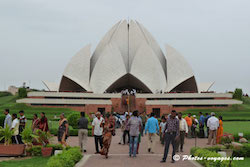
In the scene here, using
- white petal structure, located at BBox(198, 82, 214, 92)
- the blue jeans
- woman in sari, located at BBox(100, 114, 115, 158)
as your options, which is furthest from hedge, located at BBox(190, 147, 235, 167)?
white petal structure, located at BBox(198, 82, 214, 92)

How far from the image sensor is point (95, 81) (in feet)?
97.1

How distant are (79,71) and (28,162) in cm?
2486

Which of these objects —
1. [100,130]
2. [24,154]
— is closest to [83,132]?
[100,130]

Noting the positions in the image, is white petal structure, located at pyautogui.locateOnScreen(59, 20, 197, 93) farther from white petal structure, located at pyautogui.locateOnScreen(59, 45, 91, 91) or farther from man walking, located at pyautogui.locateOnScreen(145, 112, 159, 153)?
man walking, located at pyautogui.locateOnScreen(145, 112, 159, 153)

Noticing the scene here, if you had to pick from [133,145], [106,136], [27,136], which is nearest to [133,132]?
[133,145]

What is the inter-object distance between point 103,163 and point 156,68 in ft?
82.7

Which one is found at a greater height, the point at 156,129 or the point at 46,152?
the point at 156,129

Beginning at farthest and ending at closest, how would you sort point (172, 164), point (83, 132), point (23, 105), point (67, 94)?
point (67, 94)
point (23, 105)
point (83, 132)
point (172, 164)

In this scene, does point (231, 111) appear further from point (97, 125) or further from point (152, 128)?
point (97, 125)

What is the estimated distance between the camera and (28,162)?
589 cm

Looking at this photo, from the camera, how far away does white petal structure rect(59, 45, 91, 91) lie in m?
30.0

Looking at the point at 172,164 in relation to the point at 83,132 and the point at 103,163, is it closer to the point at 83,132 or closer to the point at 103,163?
the point at 103,163

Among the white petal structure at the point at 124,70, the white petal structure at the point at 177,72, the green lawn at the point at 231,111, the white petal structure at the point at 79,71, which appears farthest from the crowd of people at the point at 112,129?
the white petal structure at the point at 79,71

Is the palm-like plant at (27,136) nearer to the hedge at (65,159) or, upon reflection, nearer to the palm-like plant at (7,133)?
the palm-like plant at (7,133)
